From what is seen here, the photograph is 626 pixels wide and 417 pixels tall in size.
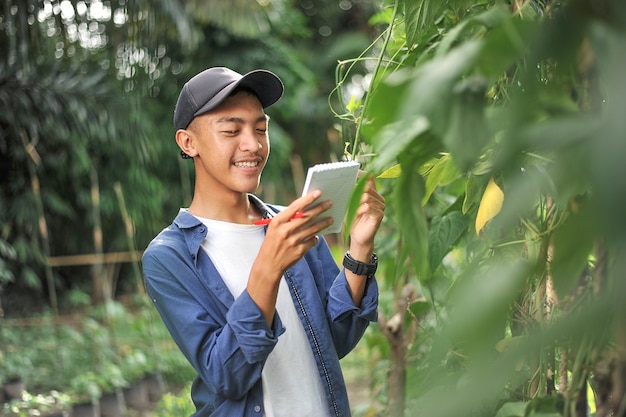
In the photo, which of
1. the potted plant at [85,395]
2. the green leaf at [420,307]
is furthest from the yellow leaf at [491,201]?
the potted plant at [85,395]

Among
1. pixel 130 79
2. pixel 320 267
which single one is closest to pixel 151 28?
pixel 130 79

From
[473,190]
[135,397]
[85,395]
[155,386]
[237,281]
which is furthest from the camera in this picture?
[155,386]

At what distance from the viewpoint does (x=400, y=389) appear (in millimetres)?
1915

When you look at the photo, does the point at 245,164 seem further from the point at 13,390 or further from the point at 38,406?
the point at 13,390

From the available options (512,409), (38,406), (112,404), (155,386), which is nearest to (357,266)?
(512,409)

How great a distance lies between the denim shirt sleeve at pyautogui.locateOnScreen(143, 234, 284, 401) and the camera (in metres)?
1.04

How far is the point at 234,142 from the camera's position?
1.22 meters

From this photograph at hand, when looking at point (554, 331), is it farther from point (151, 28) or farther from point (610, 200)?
point (151, 28)

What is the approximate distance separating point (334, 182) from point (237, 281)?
0.30 meters

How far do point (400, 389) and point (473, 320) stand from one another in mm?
1621

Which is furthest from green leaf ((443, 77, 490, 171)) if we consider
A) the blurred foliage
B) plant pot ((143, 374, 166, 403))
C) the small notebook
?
plant pot ((143, 374, 166, 403))

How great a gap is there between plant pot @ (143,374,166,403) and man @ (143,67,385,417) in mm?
2910

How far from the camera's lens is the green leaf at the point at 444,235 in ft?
3.53

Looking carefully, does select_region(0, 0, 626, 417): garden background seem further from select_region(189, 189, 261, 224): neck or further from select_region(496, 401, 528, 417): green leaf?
select_region(189, 189, 261, 224): neck
